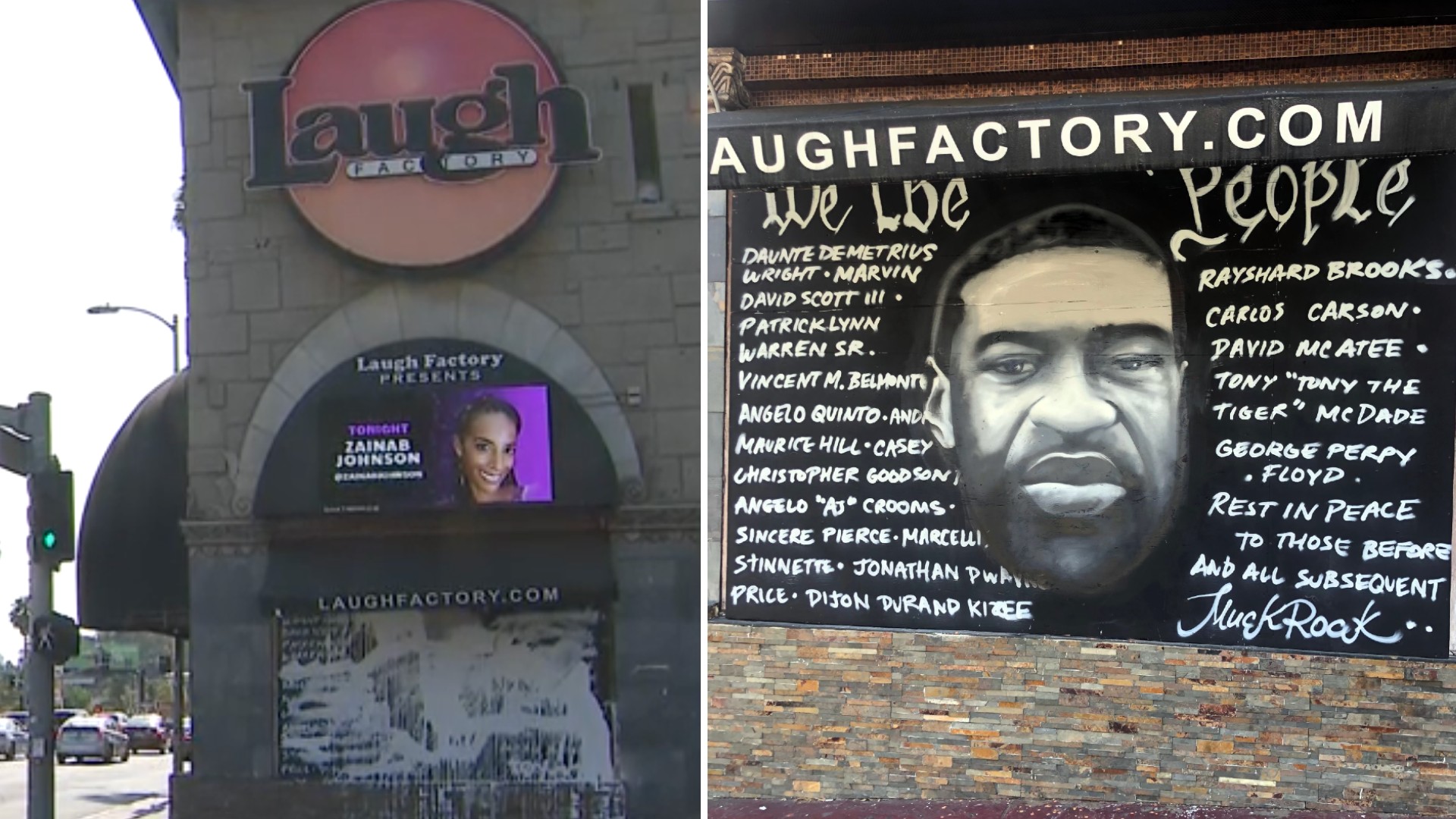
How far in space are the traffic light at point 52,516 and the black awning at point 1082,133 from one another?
3066 mm

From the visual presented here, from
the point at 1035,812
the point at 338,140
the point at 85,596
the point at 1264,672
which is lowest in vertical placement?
the point at 1035,812

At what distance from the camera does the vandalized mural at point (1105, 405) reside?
6941 mm

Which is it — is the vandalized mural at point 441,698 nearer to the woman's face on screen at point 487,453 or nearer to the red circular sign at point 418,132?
the woman's face on screen at point 487,453

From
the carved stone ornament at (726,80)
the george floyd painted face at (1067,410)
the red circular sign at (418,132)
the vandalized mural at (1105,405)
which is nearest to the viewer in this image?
the red circular sign at (418,132)

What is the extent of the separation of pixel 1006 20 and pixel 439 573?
14.2ft

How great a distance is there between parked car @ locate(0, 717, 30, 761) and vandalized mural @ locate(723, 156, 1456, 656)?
12.6ft

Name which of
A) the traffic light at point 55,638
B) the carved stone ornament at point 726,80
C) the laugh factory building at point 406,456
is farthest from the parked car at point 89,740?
the carved stone ornament at point 726,80

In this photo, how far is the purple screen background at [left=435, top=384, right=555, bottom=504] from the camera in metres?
4.20

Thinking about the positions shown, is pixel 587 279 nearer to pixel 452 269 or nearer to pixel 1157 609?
pixel 452 269

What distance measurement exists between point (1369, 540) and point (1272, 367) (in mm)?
861

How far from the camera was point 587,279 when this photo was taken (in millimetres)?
4434

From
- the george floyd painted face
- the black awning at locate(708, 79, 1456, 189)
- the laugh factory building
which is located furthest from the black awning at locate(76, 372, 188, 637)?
the george floyd painted face

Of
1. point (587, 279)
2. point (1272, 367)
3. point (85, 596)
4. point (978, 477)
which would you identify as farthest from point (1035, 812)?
point (85, 596)

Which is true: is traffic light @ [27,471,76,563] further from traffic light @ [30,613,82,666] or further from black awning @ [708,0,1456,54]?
black awning @ [708,0,1456,54]
